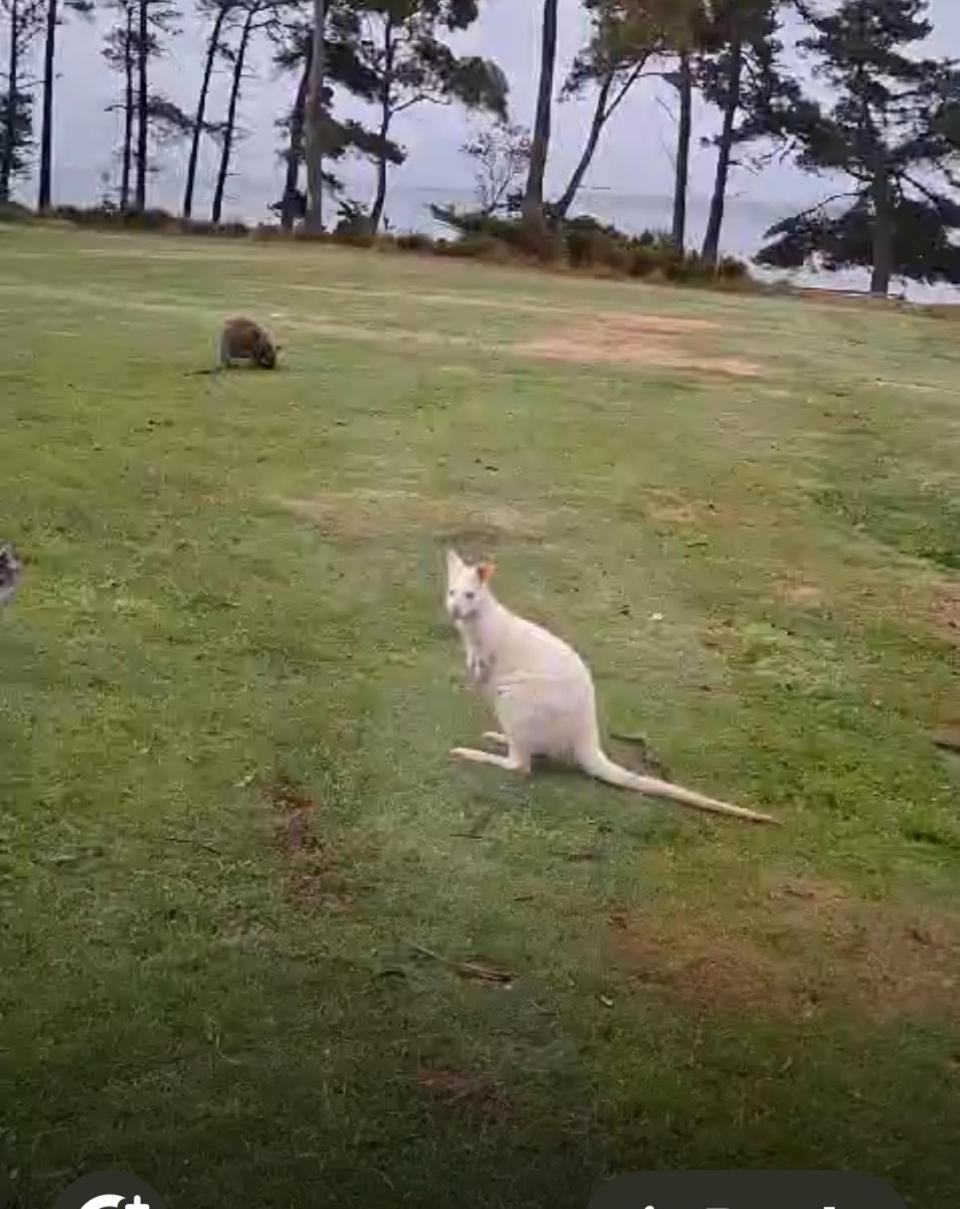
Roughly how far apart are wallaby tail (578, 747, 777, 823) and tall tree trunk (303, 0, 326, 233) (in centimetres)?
Result: 89

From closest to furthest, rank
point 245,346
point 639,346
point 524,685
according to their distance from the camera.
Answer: point 524,685 → point 245,346 → point 639,346

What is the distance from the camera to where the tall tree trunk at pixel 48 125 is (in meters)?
1.83

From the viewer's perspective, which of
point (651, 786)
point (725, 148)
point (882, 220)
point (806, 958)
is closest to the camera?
point (806, 958)

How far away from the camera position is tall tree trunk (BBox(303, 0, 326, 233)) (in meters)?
1.91

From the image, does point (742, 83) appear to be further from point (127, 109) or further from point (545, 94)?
point (127, 109)

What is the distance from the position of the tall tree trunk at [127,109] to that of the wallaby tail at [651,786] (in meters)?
0.95

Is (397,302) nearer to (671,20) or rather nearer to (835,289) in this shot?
(671,20)

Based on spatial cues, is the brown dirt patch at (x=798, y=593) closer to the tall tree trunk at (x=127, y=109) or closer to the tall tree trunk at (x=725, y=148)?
the tall tree trunk at (x=725, y=148)

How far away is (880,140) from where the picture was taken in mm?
1568

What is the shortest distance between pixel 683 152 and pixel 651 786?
756mm

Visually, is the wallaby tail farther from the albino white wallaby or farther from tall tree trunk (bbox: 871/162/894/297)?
tall tree trunk (bbox: 871/162/894/297)

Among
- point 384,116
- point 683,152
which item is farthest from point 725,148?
point 384,116

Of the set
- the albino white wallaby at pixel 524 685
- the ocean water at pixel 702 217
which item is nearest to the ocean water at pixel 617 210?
the ocean water at pixel 702 217

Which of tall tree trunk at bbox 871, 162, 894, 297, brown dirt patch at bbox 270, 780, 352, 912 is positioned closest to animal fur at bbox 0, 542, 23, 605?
brown dirt patch at bbox 270, 780, 352, 912
